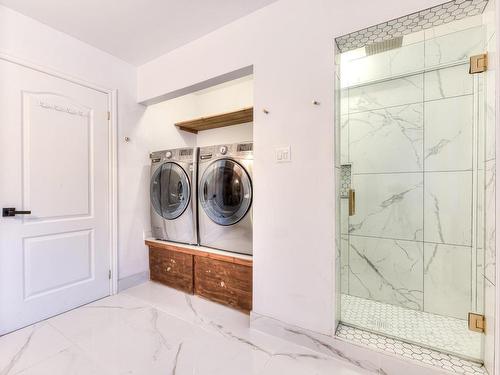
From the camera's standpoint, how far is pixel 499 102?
1.05m

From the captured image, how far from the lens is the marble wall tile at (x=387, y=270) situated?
1.92 m

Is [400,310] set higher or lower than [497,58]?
lower

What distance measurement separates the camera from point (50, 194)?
→ 189 centimetres

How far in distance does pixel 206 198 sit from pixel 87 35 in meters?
1.71

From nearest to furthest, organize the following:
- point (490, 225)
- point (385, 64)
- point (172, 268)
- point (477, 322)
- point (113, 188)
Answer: point (490, 225) → point (477, 322) → point (385, 64) → point (113, 188) → point (172, 268)

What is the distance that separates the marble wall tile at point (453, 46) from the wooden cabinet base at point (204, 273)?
6.99 feet

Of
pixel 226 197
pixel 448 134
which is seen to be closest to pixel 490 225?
pixel 448 134

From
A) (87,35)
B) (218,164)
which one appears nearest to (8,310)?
(218,164)

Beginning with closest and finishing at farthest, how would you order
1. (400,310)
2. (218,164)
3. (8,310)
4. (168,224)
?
(8,310), (400,310), (218,164), (168,224)

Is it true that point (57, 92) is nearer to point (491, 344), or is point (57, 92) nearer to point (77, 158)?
point (77, 158)

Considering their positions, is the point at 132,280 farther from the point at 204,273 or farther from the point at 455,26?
the point at 455,26

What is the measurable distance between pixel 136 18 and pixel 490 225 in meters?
2.62

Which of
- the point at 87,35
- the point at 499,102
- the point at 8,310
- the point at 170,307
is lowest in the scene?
the point at 170,307

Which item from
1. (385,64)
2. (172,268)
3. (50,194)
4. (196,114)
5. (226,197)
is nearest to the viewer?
(50,194)
